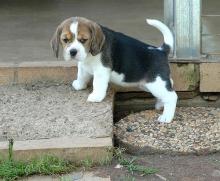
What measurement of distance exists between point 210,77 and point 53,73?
4.52ft

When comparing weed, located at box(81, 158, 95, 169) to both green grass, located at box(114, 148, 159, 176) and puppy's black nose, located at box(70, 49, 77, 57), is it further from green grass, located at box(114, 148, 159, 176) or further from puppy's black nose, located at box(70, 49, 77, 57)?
puppy's black nose, located at box(70, 49, 77, 57)

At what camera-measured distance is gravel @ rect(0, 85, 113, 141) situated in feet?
15.3

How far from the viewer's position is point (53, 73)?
5.55 metres

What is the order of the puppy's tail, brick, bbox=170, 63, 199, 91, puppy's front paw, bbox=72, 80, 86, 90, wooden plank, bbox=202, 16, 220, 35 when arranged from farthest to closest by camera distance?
wooden plank, bbox=202, 16, 220, 35 < brick, bbox=170, 63, 199, 91 < puppy's front paw, bbox=72, 80, 86, 90 < the puppy's tail

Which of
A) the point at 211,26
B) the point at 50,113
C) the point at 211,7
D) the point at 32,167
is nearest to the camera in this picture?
the point at 32,167

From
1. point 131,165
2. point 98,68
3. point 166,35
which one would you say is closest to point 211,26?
point 166,35

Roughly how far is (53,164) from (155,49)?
146cm

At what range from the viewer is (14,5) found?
855 cm

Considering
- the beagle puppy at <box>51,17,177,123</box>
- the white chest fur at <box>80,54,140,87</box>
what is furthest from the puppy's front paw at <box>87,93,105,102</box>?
the white chest fur at <box>80,54,140,87</box>

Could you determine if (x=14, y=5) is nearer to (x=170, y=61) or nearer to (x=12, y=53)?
(x=12, y=53)

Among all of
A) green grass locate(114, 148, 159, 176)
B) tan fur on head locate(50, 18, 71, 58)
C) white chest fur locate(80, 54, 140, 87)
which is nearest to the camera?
green grass locate(114, 148, 159, 176)

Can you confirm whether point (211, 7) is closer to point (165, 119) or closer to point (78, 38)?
point (165, 119)

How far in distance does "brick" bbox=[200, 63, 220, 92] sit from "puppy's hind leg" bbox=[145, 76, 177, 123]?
0.44 m

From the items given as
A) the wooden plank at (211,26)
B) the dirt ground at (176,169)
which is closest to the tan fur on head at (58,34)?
the dirt ground at (176,169)
